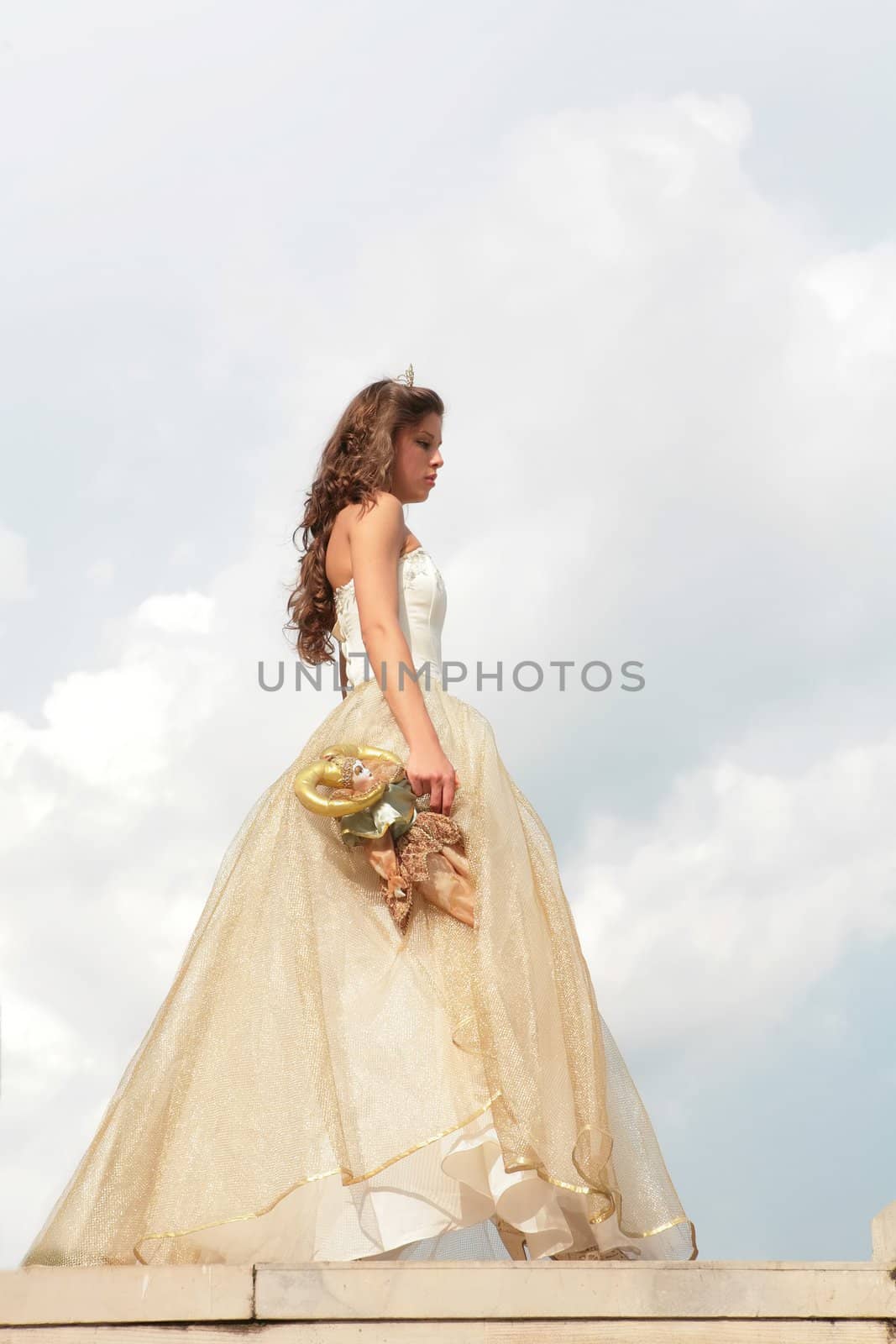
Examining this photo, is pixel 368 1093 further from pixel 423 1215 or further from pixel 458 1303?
pixel 458 1303

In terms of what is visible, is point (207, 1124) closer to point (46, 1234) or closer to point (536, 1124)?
point (46, 1234)

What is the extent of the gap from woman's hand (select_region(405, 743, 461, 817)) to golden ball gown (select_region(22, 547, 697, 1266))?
71 millimetres

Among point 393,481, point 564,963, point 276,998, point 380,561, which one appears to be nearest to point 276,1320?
point 276,998

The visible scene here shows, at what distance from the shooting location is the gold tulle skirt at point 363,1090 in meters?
3.03

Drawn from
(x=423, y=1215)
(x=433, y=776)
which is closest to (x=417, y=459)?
(x=433, y=776)

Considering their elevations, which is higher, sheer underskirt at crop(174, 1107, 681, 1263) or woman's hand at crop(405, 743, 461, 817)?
woman's hand at crop(405, 743, 461, 817)

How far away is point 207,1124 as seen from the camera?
312cm

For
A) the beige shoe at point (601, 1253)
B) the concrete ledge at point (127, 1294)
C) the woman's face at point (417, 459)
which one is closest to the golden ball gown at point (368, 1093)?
the beige shoe at point (601, 1253)

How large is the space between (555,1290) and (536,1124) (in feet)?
1.30

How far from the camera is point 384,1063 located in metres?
3.14

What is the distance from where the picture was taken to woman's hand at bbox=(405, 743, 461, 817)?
11.5ft

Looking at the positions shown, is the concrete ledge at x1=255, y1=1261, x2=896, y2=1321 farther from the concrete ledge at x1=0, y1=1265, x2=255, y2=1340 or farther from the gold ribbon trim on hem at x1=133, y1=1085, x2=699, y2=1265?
the gold ribbon trim on hem at x1=133, y1=1085, x2=699, y2=1265

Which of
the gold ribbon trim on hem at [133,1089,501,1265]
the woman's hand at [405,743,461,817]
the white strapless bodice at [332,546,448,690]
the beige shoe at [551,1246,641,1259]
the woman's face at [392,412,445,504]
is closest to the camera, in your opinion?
the gold ribbon trim on hem at [133,1089,501,1265]

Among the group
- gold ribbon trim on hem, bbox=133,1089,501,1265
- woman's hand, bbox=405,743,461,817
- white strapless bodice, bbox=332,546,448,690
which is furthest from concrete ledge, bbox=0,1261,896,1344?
white strapless bodice, bbox=332,546,448,690
